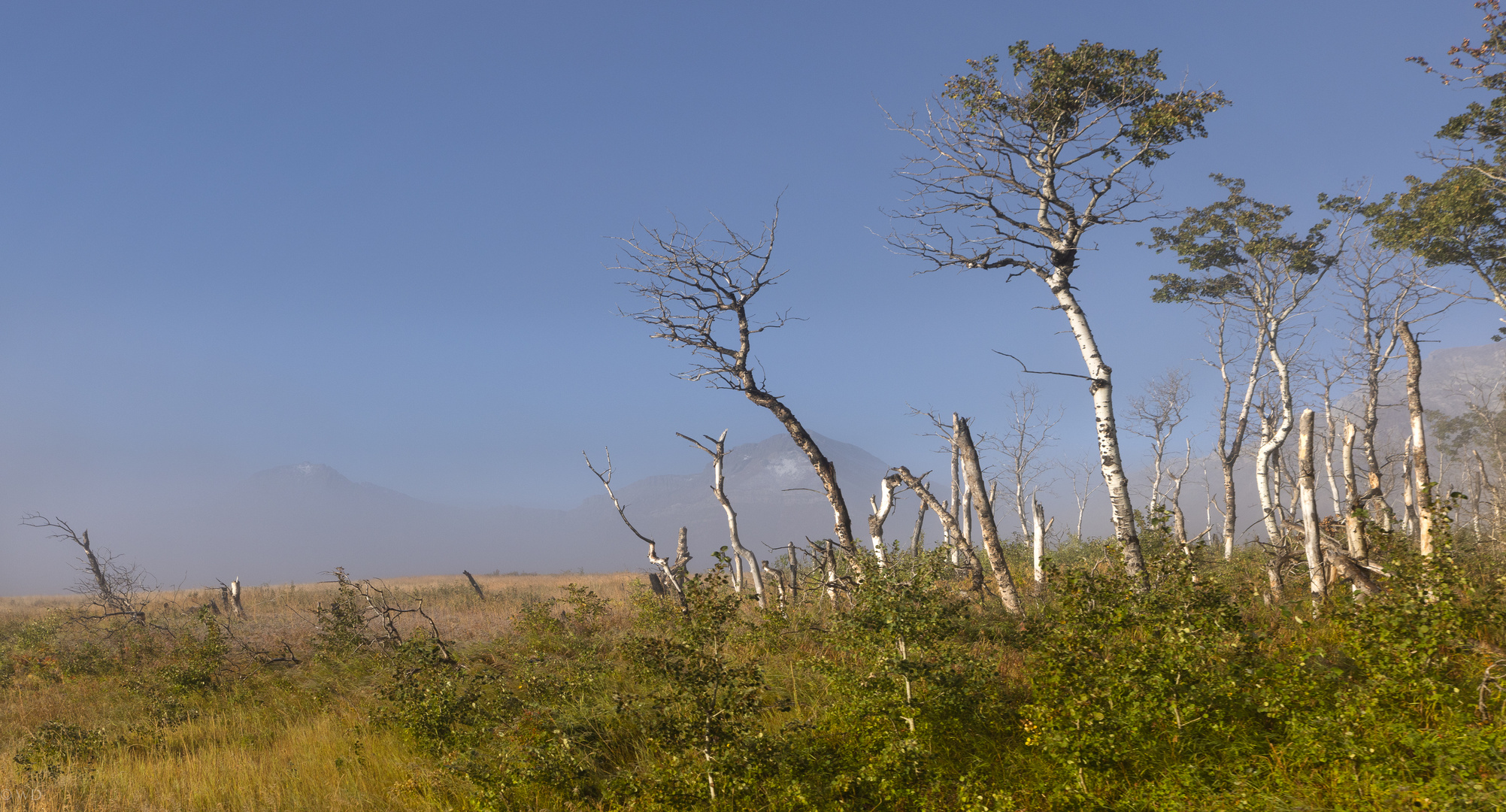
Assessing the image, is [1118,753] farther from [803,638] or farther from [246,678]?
[246,678]

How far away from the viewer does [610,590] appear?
34875 mm

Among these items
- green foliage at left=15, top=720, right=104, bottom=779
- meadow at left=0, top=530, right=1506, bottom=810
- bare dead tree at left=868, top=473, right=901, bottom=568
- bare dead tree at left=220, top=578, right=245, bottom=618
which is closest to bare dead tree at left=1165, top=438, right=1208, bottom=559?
meadow at left=0, top=530, right=1506, bottom=810

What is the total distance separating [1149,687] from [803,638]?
6677mm

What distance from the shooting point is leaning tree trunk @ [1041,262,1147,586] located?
40.6 ft

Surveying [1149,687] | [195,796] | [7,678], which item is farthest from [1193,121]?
[7,678]

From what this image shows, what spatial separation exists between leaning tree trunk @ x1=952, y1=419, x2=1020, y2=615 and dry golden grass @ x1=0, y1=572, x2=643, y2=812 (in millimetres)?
9812

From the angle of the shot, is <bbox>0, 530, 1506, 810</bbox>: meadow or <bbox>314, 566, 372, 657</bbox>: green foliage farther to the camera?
<bbox>314, 566, 372, 657</bbox>: green foliage

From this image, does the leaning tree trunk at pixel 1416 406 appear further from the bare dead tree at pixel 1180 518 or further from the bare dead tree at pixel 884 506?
the bare dead tree at pixel 884 506

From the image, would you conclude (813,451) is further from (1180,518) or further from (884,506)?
(1180,518)

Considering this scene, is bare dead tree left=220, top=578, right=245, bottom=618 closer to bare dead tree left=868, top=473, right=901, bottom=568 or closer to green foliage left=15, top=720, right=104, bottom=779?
green foliage left=15, top=720, right=104, bottom=779

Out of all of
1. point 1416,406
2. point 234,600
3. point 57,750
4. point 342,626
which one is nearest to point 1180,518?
point 1416,406

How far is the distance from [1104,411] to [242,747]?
15553mm

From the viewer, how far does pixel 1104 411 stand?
12.9m

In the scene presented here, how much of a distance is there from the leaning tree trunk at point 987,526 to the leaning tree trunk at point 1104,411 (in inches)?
81.5
